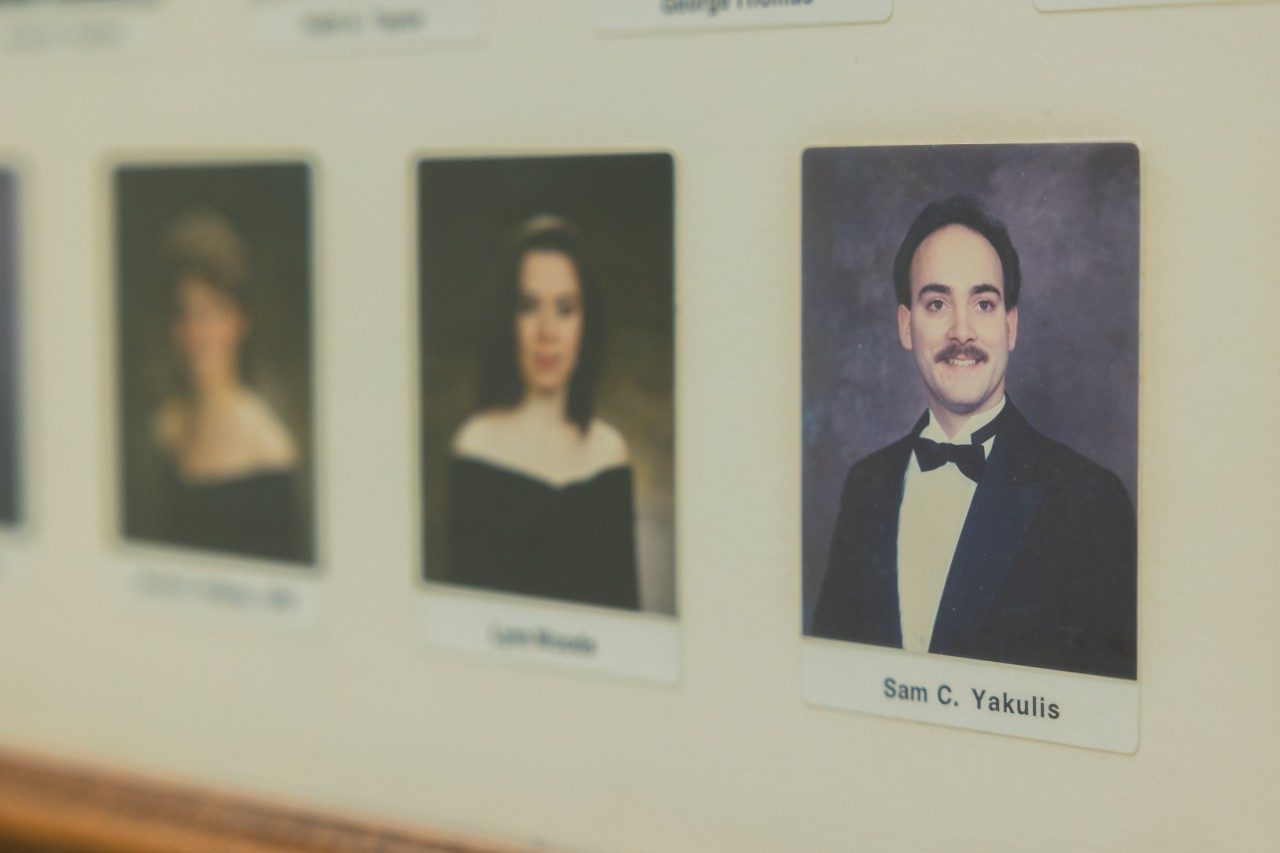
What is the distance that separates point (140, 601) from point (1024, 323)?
438 millimetres

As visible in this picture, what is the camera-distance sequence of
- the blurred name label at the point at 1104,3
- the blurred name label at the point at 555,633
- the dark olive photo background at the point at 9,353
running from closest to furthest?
the blurred name label at the point at 1104,3
the blurred name label at the point at 555,633
the dark olive photo background at the point at 9,353

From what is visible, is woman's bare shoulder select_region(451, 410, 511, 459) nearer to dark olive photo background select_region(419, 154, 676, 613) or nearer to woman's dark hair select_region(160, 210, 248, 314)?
dark olive photo background select_region(419, 154, 676, 613)

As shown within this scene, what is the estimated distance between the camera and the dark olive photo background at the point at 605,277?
1.62 feet

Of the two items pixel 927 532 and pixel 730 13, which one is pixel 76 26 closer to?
pixel 730 13

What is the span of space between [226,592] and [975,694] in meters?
0.35

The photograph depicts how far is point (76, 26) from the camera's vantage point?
24.4 inches

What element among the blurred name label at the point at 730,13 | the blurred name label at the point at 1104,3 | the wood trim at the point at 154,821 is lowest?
the wood trim at the point at 154,821

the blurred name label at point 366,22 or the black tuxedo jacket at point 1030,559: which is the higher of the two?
the blurred name label at point 366,22

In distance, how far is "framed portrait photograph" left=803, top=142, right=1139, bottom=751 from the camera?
0.42m

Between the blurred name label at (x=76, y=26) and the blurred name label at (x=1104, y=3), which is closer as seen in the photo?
the blurred name label at (x=1104, y=3)

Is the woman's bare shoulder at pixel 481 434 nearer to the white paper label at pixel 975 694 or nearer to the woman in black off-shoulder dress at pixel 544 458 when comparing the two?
the woman in black off-shoulder dress at pixel 544 458

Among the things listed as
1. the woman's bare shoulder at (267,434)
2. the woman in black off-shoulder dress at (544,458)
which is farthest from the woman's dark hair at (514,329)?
the woman's bare shoulder at (267,434)

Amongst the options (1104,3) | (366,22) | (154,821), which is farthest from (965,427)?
(154,821)

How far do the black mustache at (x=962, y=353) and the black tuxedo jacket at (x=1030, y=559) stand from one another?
0.02 metres
